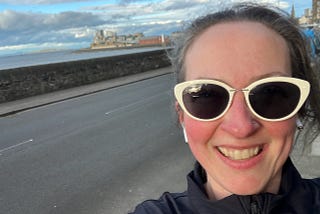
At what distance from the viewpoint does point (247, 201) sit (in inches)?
58.9

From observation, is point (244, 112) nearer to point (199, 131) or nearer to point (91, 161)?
point (199, 131)

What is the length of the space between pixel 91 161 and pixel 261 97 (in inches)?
222

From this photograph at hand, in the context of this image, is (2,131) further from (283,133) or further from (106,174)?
(283,133)

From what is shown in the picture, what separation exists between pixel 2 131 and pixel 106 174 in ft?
19.4

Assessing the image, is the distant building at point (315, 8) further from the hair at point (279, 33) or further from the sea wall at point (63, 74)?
the hair at point (279, 33)

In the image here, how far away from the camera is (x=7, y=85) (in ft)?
55.7

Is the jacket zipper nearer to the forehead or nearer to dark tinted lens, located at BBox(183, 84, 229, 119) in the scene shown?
dark tinted lens, located at BBox(183, 84, 229, 119)

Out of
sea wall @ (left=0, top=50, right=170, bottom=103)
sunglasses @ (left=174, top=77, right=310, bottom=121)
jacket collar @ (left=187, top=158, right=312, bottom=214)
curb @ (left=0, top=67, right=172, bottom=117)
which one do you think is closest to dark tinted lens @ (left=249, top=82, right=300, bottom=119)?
sunglasses @ (left=174, top=77, right=310, bottom=121)

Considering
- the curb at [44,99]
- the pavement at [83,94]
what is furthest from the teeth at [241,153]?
the curb at [44,99]

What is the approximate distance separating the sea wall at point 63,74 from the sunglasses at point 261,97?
1524 centimetres

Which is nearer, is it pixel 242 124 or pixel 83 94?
pixel 242 124

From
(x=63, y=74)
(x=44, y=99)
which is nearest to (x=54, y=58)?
(x=63, y=74)

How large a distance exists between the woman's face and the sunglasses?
2 centimetres

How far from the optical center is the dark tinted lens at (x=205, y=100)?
151 centimetres
